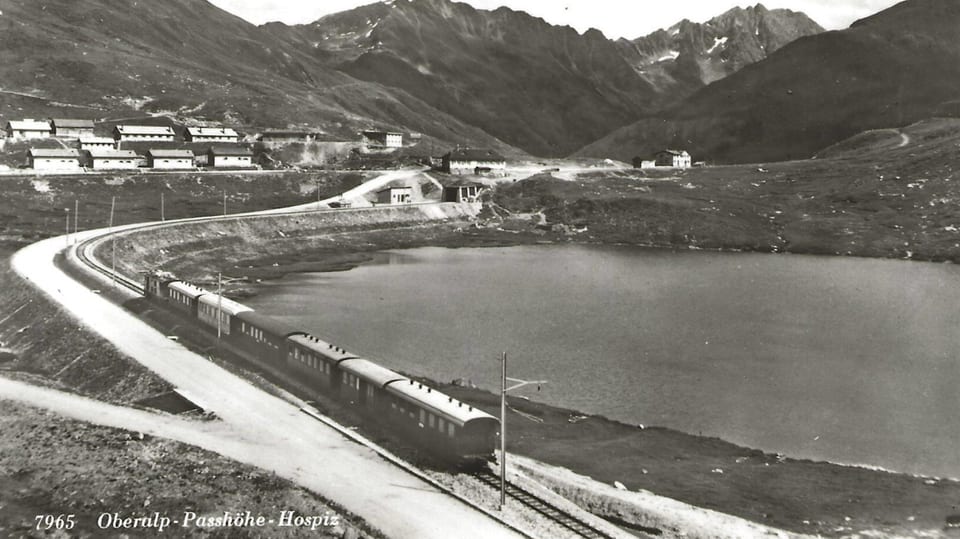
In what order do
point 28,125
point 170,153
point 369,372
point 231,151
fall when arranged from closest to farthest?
point 369,372
point 170,153
point 28,125
point 231,151

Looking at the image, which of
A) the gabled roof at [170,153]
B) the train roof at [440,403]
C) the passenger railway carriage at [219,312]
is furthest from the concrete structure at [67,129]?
the train roof at [440,403]

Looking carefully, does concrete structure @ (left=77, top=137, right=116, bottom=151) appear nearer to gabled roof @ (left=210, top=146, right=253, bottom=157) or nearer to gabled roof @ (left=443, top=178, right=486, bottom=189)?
gabled roof @ (left=210, top=146, right=253, bottom=157)

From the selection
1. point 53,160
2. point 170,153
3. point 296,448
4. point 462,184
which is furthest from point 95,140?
point 296,448

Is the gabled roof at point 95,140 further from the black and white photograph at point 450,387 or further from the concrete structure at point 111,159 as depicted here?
the black and white photograph at point 450,387

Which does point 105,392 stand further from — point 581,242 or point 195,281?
point 581,242

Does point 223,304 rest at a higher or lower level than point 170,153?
lower

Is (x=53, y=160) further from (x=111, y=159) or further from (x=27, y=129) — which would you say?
(x=27, y=129)
